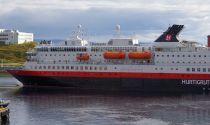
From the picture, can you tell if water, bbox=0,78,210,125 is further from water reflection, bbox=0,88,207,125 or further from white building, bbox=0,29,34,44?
white building, bbox=0,29,34,44

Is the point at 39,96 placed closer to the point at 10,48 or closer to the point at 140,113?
the point at 140,113

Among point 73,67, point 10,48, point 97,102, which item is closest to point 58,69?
point 73,67

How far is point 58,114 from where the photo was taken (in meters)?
39.9

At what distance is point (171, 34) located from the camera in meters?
59.0

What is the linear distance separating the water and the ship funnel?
917 cm

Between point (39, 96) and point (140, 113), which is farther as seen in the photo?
point (39, 96)

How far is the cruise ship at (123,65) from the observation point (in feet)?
183

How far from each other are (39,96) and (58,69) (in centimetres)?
821

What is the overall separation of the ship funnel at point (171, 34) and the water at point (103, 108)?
30.1ft

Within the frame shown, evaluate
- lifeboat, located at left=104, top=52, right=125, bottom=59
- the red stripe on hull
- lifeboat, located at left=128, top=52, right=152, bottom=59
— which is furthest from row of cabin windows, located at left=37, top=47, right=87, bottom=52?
lifeboat, located at left=128, top=52, right=152, bottom=59

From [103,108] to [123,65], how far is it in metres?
15.1

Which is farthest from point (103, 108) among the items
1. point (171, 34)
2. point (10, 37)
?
point (10, 37)

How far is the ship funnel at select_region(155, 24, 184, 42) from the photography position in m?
58.7

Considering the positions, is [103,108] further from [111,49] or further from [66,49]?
[66,49]
